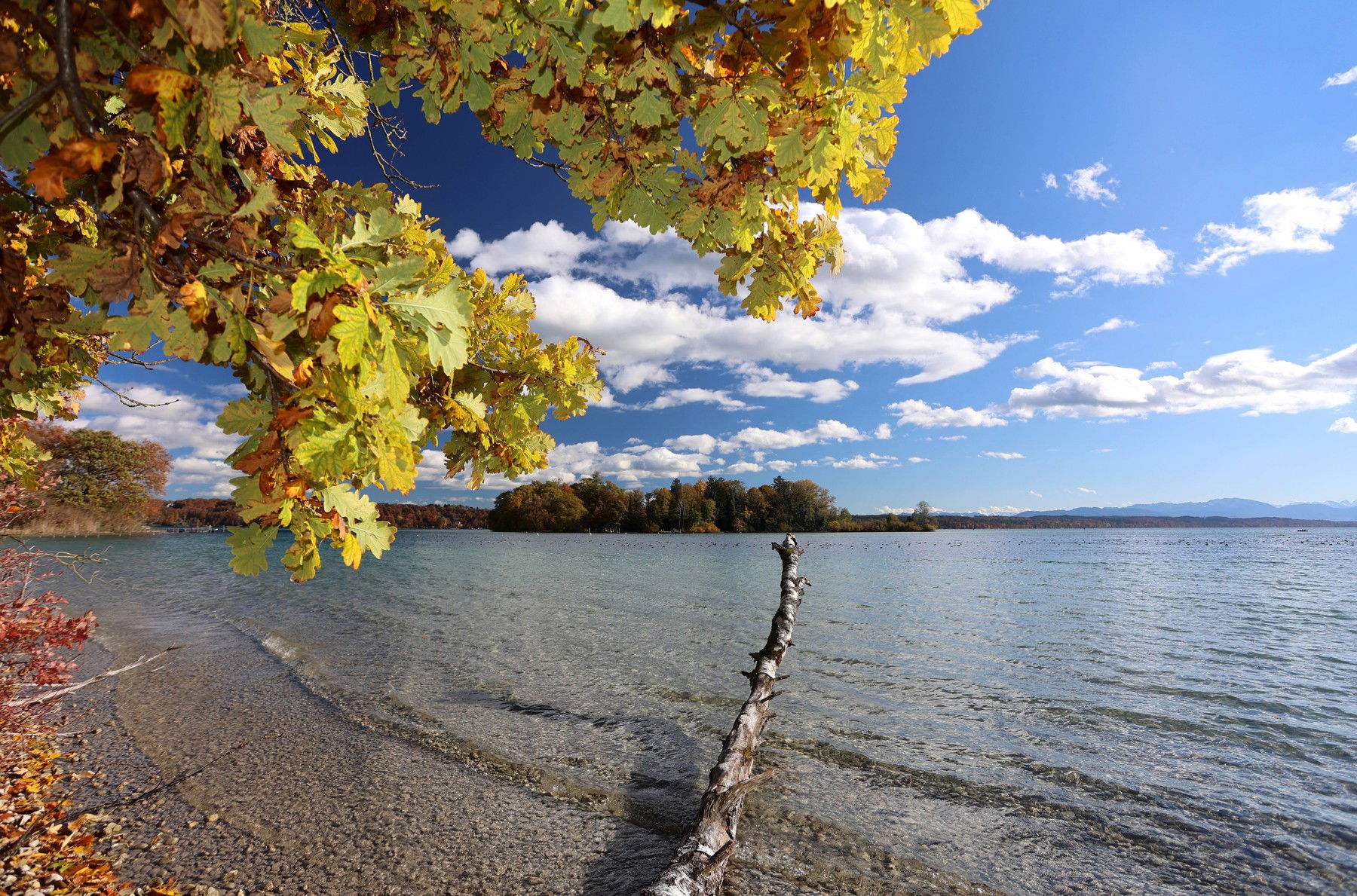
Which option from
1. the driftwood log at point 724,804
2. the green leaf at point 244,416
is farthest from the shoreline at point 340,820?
the green leaf at point 244,416

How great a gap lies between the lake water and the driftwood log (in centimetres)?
50

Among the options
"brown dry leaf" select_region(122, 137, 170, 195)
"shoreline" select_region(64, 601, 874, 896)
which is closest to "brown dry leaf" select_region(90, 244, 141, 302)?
"brown dry leaf" select_region(122, 137, 170, 195)

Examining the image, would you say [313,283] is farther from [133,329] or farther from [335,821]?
[335,821]

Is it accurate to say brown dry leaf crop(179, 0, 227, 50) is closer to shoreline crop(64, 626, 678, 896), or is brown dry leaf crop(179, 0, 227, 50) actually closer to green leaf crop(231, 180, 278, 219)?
green leaf crop(231, 180, 278, 219)

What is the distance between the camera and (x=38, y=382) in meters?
3.53

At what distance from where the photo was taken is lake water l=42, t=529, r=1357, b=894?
19.1ft

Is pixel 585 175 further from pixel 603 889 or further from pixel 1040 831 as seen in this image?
pixel 1040 831

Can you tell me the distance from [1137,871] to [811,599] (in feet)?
60.7

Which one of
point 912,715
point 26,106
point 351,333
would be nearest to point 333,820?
point 351,333

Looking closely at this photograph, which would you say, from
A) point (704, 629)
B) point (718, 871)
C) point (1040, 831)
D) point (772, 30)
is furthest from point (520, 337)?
point (704, 629)

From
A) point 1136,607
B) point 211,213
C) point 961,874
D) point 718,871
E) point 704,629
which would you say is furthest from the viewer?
point 1136,607

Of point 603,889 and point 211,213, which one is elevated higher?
point 211,213

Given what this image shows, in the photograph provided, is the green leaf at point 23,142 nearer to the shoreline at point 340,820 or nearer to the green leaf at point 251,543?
the green leaf at point 251,543

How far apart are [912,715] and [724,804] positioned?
5.62 m
